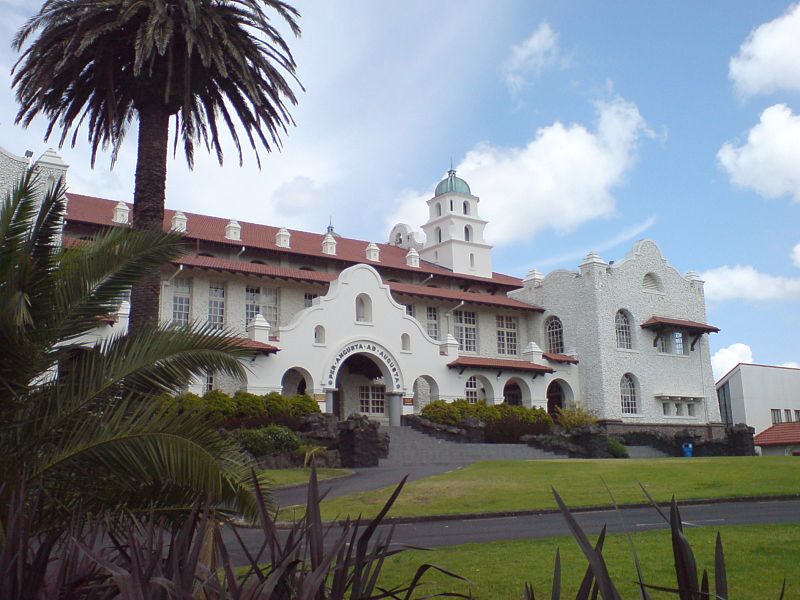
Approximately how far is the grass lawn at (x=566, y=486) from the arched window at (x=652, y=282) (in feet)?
78.9

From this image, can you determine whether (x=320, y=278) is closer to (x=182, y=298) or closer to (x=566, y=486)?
(x=182, y=298)

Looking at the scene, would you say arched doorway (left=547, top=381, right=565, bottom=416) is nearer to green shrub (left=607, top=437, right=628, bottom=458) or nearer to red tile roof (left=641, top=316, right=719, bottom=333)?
red tile roof (left=641, top=316, right=719, bottom=333)

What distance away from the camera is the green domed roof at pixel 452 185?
5040 centimetres

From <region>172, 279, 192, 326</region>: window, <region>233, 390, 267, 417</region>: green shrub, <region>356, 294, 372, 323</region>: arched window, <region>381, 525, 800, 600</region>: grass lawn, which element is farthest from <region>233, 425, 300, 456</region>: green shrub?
<region>381, 525, 800, 600</region>: grass lawn

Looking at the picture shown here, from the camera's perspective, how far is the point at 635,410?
4525 cm

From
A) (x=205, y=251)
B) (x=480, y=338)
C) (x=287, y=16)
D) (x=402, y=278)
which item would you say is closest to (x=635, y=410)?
(x=480, y=338)

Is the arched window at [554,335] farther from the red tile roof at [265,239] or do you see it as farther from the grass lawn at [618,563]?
the grass lawn at [618,563]

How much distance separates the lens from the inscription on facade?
114 feet

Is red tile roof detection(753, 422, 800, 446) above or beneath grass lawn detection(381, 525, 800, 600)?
above

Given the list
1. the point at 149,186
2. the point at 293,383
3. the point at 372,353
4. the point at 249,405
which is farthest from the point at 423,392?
the point at 149,186

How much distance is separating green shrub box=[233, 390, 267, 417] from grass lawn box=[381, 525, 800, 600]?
61.8 feet

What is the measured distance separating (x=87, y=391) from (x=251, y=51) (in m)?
11.9

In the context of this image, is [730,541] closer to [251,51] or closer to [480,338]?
[251,51]

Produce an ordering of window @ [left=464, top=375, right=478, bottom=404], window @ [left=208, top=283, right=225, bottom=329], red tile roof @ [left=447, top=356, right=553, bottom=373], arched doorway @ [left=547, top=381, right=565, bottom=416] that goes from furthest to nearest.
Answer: arched doorway @ [left=547, top=381, right=565, bottom=416]
window @ [left=464, top=375, right=478, bottom=404]
red tile roof @ [left=447, top=356, right=553, bottom=373]
window @ [left=208, top=283, right=225, bottom=329]
